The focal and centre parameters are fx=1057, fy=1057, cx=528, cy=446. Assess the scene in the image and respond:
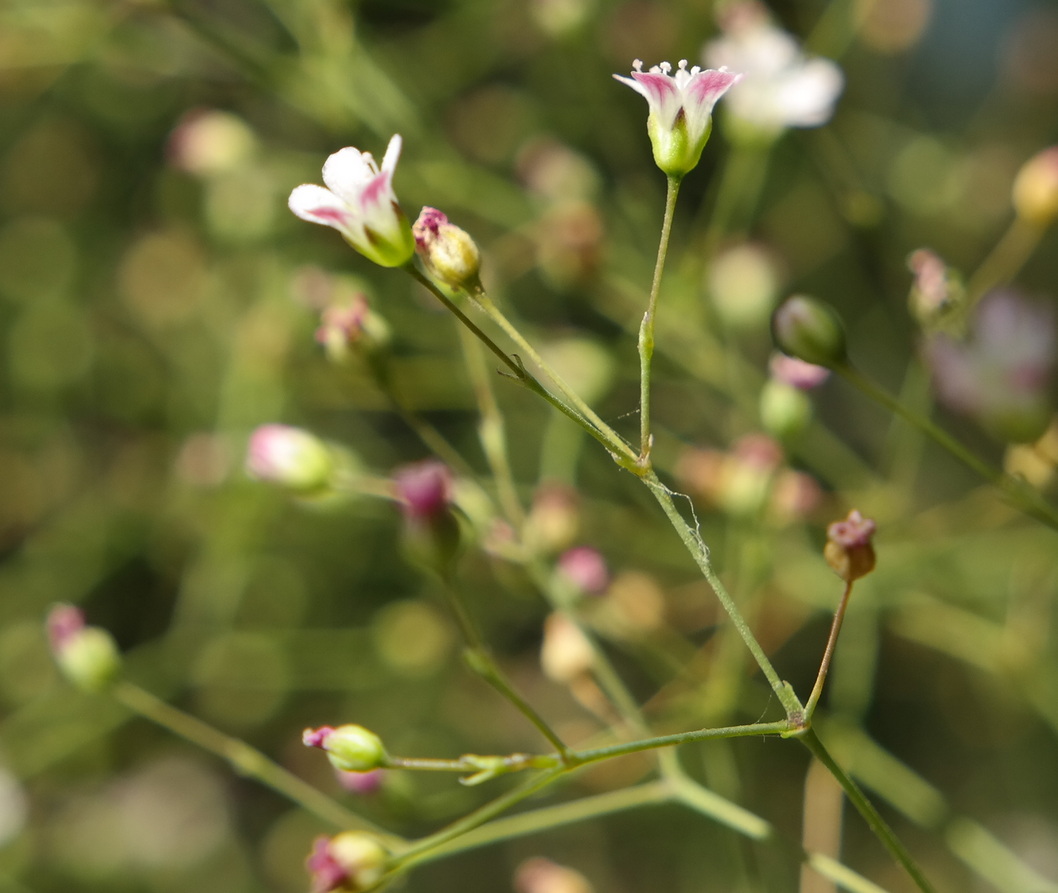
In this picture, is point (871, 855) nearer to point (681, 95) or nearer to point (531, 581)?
point (531, 581)

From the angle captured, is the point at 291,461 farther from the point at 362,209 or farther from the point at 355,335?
the point at 362,209

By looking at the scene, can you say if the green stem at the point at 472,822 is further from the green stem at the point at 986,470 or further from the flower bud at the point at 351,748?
the green stem at the point at 986,470

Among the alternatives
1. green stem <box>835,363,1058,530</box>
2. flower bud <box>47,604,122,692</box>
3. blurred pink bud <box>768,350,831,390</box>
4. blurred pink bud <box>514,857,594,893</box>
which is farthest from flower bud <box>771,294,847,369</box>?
flower bud <box>47,604,122,692</box>

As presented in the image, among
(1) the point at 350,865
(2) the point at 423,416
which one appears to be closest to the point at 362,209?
(1) the point at 350,865

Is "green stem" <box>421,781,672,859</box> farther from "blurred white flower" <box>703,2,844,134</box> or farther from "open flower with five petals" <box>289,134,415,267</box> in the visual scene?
"blurred white flower" <box>703,2,844,134</box>

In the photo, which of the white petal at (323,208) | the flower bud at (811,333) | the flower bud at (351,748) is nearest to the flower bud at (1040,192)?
the flower bud at (811,333)
